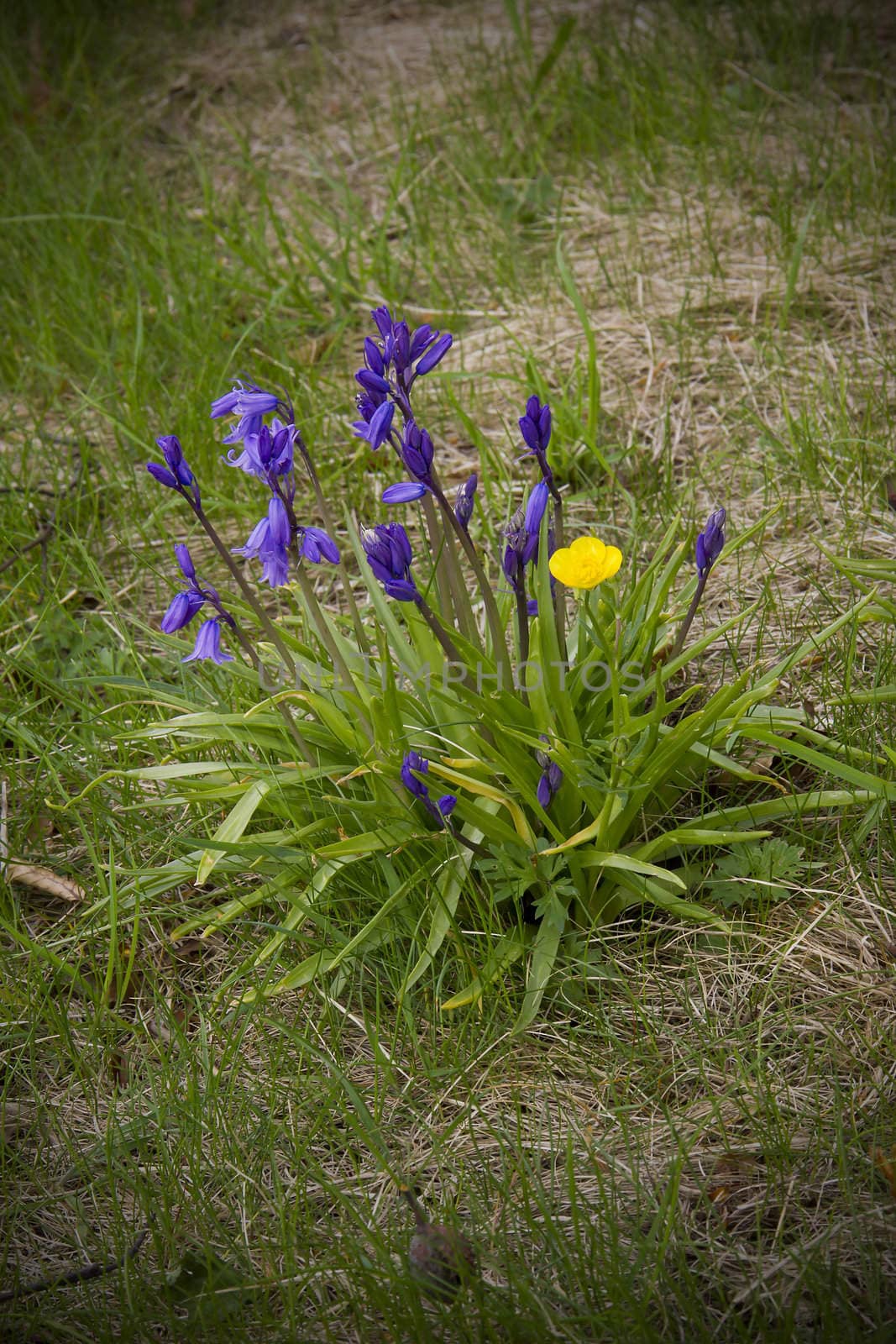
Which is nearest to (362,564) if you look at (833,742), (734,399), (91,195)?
(833,742)

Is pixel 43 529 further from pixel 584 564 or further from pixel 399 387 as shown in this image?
pixel 584 564

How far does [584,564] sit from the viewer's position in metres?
1.85

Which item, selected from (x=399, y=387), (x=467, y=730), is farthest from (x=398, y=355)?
(x=467, y=730)

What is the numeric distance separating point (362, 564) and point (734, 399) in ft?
6.23

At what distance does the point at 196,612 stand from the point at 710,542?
3.31ft

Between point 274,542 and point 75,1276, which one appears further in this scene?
point 274,542

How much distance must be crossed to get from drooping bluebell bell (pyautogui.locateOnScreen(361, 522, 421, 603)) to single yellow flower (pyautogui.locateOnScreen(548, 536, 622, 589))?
286 mm

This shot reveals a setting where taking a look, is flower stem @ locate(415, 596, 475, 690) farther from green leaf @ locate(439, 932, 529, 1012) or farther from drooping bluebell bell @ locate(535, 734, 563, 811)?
green leaf @ locate(439, 932, 529, 1012)

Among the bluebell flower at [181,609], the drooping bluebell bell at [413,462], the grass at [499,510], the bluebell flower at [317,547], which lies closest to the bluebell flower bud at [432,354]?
the drooping bluebell bell at [413,462]

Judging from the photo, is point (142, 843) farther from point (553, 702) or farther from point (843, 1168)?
point (843, 1168)

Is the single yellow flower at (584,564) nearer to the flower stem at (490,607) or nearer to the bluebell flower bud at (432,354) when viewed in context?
the flower stem at (490,607)

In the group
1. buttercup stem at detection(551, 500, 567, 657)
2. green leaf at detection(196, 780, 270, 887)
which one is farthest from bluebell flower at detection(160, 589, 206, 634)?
buttercup stem at detection(551, 500, 567, 657)

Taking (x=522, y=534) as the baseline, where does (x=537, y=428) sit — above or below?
above

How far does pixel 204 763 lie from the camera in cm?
229
